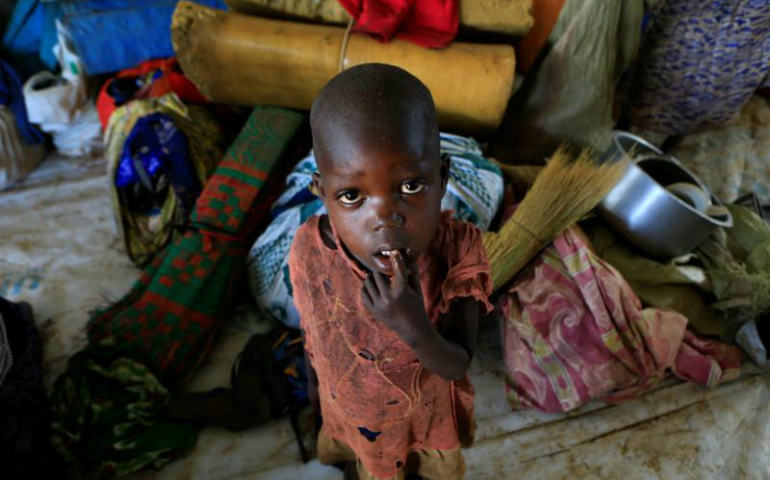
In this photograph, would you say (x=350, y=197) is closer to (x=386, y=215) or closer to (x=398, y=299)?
(x=386, y=215)

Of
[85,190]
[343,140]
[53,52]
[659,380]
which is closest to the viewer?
[343,140]

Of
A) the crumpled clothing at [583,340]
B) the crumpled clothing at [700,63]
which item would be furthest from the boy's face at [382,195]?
the crumpled clothing at [700,63]

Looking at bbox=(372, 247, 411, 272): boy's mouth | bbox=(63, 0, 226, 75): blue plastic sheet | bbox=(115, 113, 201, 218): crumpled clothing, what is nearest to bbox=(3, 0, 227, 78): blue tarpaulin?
bbox=(63, 0, 226, 75): blue plastic sheet

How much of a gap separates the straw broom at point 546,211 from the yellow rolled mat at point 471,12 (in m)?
0.76

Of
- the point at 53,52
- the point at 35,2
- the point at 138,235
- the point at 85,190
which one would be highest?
the point at 35,2

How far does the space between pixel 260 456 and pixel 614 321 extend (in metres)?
1.36

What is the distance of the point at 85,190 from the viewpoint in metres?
2.62

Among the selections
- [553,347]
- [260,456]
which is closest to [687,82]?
[553,347]

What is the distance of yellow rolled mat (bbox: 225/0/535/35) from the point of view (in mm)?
1995

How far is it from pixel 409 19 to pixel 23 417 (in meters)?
2.06

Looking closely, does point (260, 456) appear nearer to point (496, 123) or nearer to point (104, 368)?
point (104, 368)

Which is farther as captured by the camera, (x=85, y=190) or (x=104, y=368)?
(x=85, y=190)

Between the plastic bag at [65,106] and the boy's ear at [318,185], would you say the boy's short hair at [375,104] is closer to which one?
the boy's ear at [318,185]

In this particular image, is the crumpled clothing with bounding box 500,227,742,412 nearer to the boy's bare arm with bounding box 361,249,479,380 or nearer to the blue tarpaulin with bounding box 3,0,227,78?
the boy's bare arm with bounding box 361,249,479,380
